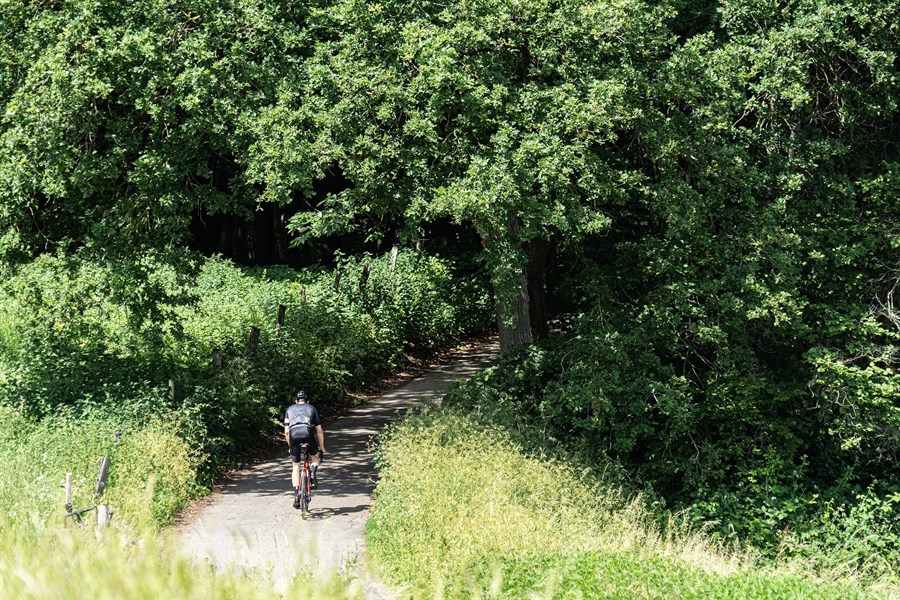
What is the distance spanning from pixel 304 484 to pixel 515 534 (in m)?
4.18

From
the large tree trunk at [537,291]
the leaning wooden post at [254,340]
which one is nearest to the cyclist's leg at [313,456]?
the leaning wooden post at [254,340]

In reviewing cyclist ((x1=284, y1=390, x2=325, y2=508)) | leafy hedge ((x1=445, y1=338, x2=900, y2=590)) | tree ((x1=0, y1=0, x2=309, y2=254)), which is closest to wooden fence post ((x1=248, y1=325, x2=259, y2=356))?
tree ((x1=0, y1=0, x2=309, y2=254))

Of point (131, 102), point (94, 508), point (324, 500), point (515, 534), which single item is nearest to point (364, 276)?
point (131, 102)

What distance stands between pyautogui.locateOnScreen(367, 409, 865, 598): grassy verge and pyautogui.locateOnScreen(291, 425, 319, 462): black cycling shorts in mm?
1068

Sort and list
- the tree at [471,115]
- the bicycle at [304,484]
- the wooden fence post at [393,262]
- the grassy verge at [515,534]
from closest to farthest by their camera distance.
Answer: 1. the grassy verge at [515,534]
2. the bicycle at [304,484]
3. the tree at [471,115]
4. the wooden fence post at [393,262]

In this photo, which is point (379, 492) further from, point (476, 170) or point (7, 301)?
point (7, 301)

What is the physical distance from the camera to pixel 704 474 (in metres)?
A: 15.4

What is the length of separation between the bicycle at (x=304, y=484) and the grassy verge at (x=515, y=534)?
96cm

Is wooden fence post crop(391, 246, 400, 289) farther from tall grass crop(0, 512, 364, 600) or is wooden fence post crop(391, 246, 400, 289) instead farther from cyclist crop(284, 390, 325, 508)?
tall grass crop(0, 512, 364, 600)

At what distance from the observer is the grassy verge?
8.54 metres

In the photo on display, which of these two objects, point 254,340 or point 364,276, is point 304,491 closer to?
point 254,340

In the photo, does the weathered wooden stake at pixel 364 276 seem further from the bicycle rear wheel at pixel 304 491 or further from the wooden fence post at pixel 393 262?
the bicycle rear wheel at pixel 304 491

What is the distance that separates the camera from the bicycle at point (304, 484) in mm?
13250

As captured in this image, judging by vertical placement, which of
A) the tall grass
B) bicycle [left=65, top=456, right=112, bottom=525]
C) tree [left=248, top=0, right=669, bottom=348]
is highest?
tree [left=248, top=0, right=669, bottom=348]
